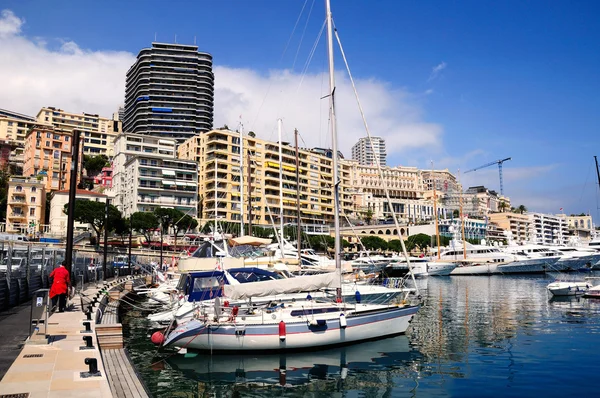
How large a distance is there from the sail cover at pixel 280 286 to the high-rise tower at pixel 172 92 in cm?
14865

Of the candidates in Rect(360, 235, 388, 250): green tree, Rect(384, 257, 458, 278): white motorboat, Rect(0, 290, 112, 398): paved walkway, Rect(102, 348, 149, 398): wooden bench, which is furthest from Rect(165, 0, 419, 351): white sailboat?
Rect(360, 235, 388, 250): green tree

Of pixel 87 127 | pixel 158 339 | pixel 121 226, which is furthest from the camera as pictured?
pixel 87 127

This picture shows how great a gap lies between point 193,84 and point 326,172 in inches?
2583

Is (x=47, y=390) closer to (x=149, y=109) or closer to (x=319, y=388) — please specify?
(x=319, y=388)

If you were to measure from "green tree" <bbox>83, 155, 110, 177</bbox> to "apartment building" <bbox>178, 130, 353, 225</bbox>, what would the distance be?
21.3 metres

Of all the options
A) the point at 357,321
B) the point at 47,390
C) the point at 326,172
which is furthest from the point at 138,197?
the point at 47,390

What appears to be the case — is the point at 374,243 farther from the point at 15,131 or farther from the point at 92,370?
the point at 15,131

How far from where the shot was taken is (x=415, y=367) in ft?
55.0

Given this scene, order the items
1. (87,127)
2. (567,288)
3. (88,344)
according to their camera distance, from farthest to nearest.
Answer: (87,127) → (567,288) → (88,344)

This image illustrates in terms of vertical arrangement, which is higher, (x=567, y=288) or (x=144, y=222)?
(x=144, y=222)

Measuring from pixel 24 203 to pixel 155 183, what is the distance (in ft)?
82.5

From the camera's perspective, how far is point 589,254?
81.9 meters

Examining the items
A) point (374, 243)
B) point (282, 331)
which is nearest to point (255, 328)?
point (282, 331)

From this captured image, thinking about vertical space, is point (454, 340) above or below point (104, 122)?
below
